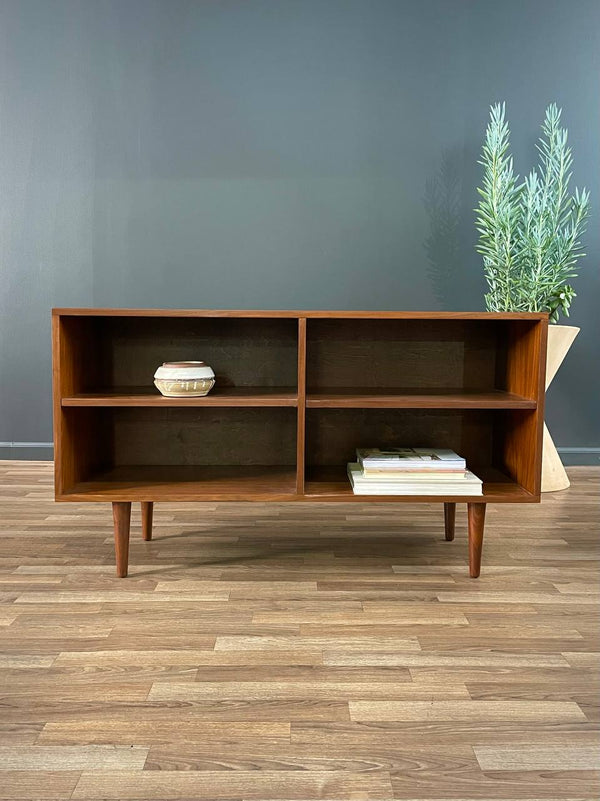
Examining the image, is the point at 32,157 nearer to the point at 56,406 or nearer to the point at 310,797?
the point at 56,406

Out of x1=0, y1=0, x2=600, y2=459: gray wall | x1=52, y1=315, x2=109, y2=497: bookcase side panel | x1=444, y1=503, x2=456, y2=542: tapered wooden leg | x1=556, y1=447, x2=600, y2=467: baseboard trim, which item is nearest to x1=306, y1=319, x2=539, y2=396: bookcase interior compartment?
x1=444, y1=503, x2=456, y2=542: tapered wooden leg

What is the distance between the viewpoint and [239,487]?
173 centimetres

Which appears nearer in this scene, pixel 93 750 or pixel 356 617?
pixel 93 750

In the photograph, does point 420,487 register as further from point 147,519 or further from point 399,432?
point 147,519

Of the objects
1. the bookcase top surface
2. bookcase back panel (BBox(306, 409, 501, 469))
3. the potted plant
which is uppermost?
the potted plant

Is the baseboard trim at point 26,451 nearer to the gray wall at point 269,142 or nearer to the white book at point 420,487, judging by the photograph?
the gray wall at point 269,142

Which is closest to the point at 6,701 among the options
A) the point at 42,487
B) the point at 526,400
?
the point at 526,400

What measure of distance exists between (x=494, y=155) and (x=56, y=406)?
74.7 inches

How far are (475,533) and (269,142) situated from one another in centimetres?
204

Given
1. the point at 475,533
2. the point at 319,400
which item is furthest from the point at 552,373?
the point at 319,400

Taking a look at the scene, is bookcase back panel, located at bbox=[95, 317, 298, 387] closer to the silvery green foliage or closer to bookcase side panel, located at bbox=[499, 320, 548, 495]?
bookcase side panel, located at bbox=[499, 320, 548, 495]

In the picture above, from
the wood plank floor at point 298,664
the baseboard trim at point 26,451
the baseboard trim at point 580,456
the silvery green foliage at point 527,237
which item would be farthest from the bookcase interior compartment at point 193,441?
the baseboard trim at point 580,456

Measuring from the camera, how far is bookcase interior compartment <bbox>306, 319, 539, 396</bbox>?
1909mm

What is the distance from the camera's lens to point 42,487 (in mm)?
2699
